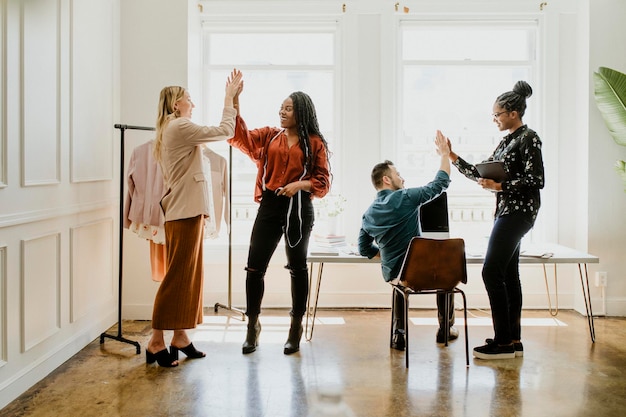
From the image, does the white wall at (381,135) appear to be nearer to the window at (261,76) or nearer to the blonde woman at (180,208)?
the window at (261,76)

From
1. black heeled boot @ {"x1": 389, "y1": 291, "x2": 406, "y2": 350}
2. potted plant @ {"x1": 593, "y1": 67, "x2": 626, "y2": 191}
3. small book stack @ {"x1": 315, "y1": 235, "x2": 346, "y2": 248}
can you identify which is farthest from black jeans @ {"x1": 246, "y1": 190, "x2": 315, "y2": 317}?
potted plant @ {"x1": 593, "y1": 67, "x2": 626, "y2": 191}

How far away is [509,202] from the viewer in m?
3.59

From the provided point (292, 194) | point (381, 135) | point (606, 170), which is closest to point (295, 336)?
point (292, 194)

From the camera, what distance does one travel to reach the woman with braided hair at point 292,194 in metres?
3.69

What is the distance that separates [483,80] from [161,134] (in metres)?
2.89

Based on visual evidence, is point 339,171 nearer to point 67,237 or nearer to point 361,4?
point 361,4

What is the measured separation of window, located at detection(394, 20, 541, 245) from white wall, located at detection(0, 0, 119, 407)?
2332mm

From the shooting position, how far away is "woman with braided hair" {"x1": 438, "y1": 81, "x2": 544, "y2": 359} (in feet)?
11.5

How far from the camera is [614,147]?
4.74 m

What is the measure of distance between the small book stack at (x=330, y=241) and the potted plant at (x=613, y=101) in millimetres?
2069

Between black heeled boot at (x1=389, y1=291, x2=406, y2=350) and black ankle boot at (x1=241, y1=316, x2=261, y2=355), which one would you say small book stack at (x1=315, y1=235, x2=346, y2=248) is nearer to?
black heeled boot at (x1=389, y1=291, x2=406, y2=350)

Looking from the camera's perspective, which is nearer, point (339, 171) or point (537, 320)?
point (537, 320)

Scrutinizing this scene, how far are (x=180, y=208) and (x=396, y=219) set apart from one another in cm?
124

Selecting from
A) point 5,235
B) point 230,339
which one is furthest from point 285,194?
point 5,235
